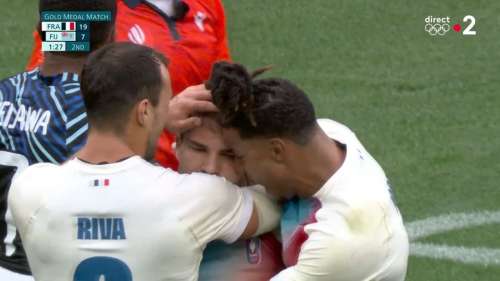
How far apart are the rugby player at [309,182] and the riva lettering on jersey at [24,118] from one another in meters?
0.66

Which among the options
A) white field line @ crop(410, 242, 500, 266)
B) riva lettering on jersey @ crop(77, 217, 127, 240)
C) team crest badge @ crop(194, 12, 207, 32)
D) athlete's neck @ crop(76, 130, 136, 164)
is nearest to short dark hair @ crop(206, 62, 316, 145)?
athlete's neck @ crop(76, 130, 136, 164)

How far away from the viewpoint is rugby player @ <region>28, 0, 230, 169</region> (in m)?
5.29

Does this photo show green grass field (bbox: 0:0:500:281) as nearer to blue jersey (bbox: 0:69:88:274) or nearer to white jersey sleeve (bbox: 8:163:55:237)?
blue jersey (bbox: 0:69:88:274)

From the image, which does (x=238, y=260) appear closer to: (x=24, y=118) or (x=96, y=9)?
(x=24, y=118)

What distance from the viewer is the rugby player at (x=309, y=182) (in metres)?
3.79

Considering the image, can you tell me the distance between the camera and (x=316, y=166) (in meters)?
3.89

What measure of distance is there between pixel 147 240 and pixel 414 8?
722 cm

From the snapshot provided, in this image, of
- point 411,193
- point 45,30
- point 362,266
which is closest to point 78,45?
point 45,30

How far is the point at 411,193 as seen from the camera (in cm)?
777

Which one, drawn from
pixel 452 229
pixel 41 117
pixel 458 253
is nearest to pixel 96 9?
pixel 41 117

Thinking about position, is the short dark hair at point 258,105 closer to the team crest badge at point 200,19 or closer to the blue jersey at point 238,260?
the blue jersey at point 238,260

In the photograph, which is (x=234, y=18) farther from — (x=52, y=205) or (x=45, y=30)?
(x=52, y=205)

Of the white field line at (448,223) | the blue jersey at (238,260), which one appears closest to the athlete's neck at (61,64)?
the blue jersey at (238,260)

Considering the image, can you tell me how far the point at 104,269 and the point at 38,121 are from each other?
0.75 m
